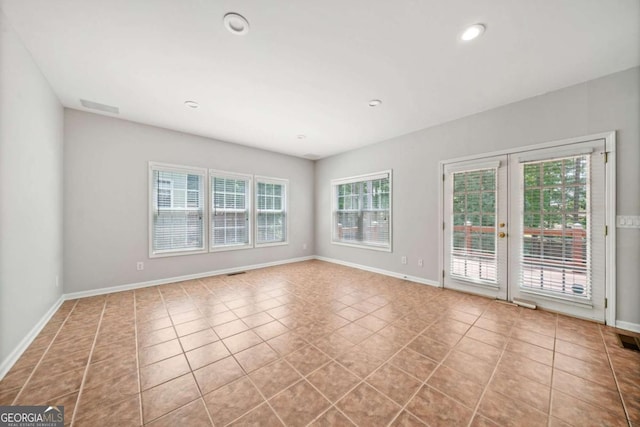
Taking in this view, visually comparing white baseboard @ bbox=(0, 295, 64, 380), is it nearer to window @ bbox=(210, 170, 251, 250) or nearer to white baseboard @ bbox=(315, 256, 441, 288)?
window @ bbox=(210, 170, 251, 250)

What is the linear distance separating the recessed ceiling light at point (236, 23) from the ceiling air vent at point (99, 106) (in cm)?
264

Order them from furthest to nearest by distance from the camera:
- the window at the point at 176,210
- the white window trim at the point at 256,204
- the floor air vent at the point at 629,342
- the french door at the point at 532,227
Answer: the white window trim at the point at 256,204 → the window at the point at 176,210 → the french door at the point at 532,227 → the floor air vent at the point at 629,342

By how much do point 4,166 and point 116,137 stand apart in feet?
7.03

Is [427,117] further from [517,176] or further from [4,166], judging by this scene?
[4,166]

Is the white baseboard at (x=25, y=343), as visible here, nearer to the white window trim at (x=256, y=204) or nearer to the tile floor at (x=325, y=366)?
the tile floor at (x=325, y=366)

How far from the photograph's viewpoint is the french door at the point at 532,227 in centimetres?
265

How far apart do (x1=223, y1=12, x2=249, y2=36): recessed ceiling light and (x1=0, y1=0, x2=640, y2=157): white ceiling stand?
50 mm

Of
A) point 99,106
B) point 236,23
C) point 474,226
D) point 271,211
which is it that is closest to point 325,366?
point 236,23

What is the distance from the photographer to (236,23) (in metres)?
1.89

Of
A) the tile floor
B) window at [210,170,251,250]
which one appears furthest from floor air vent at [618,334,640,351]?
window at [210,170,251,250]

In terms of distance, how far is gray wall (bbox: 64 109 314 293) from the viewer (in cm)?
336

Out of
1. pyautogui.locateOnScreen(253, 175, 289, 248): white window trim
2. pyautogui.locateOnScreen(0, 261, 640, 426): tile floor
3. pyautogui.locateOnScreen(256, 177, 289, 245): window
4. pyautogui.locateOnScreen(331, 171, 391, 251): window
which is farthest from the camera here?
pyautogui.locateOnScreen(256, 177, 289, 245): window

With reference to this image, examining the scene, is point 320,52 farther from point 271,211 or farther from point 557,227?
point 271,211

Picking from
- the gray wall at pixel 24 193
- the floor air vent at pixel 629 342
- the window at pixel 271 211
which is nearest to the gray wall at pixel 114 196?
the gray wall at pixel 24 193
